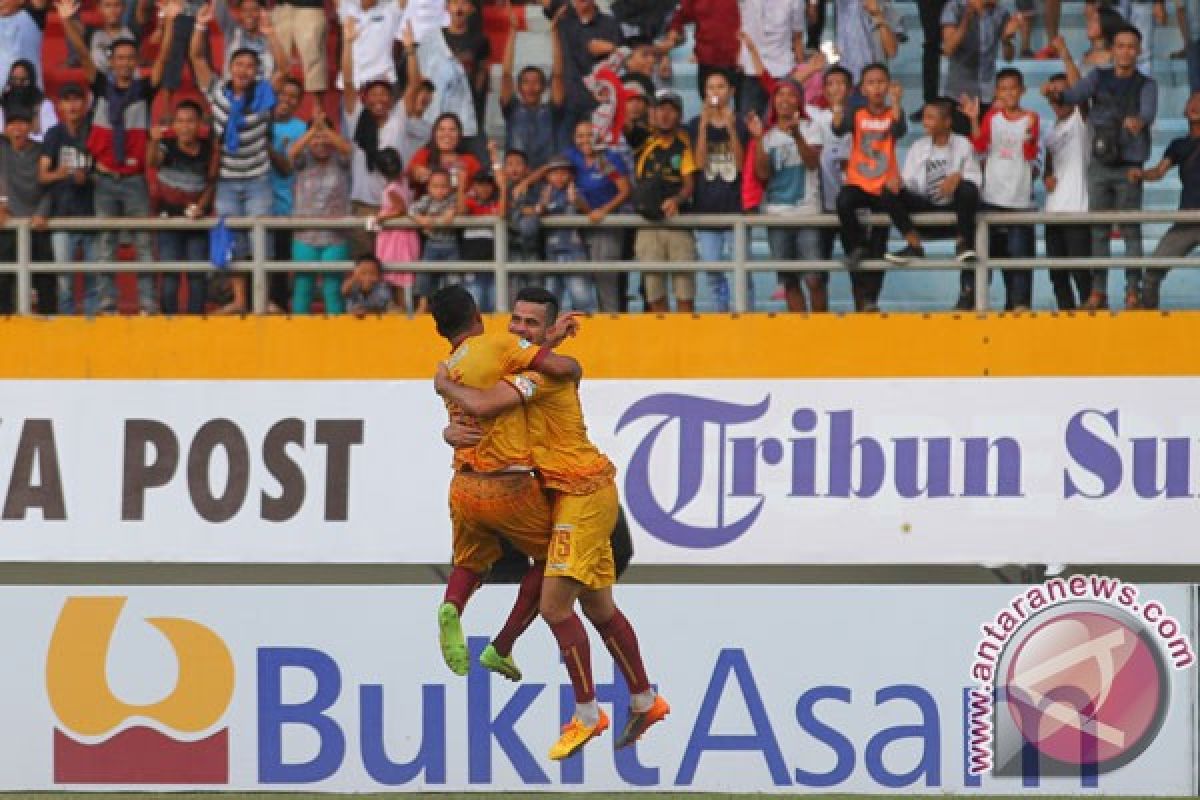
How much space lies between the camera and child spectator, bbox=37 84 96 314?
14.9 meters

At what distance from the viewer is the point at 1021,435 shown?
12.3 m

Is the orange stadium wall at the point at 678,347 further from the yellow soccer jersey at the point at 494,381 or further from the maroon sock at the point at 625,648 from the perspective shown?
the yellow soccer jersey at the point at 494,381

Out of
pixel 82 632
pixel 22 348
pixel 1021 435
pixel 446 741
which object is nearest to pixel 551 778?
pixel 446 741

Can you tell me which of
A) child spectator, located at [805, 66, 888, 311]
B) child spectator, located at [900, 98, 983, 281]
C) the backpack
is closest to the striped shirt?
child spectator, located at [805, 66, 888, 311]

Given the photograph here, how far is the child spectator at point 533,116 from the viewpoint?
15078mm

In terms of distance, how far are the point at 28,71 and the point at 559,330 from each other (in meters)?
7.52

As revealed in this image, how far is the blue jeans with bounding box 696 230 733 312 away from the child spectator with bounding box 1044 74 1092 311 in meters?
2.03

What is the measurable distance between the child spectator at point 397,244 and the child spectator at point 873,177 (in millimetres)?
2727

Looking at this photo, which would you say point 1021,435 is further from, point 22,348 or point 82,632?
point 22,348

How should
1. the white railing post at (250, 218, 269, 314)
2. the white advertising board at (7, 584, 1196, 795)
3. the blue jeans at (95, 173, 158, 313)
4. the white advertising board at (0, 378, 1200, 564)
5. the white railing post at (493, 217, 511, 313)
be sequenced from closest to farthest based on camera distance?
the white advertising board at (7, 584, 1196, 795) → the white advertising board at (0, 378, 1200, 564) → the white railing post at (493, 217, 511, 313) → the white railing post at (250, 218, 269, 314) → the blue jeans at (95, 173, 158, 313)

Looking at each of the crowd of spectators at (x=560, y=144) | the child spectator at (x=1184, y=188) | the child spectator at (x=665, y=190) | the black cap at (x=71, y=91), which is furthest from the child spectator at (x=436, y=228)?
the child spectator at (x=1184, y=188)

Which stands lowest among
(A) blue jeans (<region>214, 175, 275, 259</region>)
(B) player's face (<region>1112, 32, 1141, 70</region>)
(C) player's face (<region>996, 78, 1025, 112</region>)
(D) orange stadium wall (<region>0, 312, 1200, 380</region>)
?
(D) orange stadium wall (<region>0, 312, 1200, 380</region>)

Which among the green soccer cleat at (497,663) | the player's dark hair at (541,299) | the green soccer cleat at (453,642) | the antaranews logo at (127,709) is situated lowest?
the antaranews logo at (127,709)

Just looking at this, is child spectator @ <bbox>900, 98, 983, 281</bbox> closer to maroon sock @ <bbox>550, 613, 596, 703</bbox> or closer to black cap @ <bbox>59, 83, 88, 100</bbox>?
maroon sock @ <bbox>550, 613, 596, 703</bbox>
